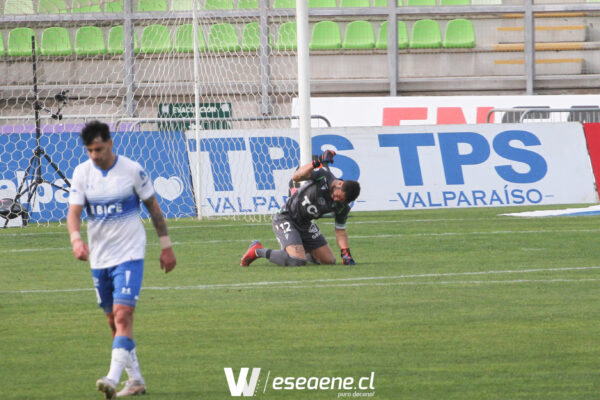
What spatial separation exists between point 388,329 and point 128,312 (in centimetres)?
286

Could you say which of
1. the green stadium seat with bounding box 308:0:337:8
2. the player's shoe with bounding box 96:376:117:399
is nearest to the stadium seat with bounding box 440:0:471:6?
the green stadium seat with bounding box 308:0:337:8

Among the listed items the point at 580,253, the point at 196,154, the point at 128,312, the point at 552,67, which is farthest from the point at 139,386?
the point at 552,67

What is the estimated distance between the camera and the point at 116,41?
107ft

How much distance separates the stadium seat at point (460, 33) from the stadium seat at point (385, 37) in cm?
115

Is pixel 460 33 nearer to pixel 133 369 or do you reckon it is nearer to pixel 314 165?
pixel 314 165

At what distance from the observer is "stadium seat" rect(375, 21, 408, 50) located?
1294 inches

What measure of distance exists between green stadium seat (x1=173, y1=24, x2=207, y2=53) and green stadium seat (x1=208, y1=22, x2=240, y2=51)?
11.5 inches

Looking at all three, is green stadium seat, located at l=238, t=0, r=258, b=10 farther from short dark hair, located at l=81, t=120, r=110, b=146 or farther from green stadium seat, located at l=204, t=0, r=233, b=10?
short dark hair, located at l=81, t=120, r=110, b=146

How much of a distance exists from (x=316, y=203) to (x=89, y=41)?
19985 millimetres

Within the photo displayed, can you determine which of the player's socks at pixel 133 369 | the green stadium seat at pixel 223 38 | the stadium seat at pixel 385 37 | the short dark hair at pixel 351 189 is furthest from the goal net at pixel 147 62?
the player's socks at pixel 133 369

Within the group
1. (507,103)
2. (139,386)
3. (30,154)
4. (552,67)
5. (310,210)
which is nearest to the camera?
(139,386)

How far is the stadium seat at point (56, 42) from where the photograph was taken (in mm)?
32375

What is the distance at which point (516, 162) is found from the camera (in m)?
22.4

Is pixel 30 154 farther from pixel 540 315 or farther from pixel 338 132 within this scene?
pixel 540 315
